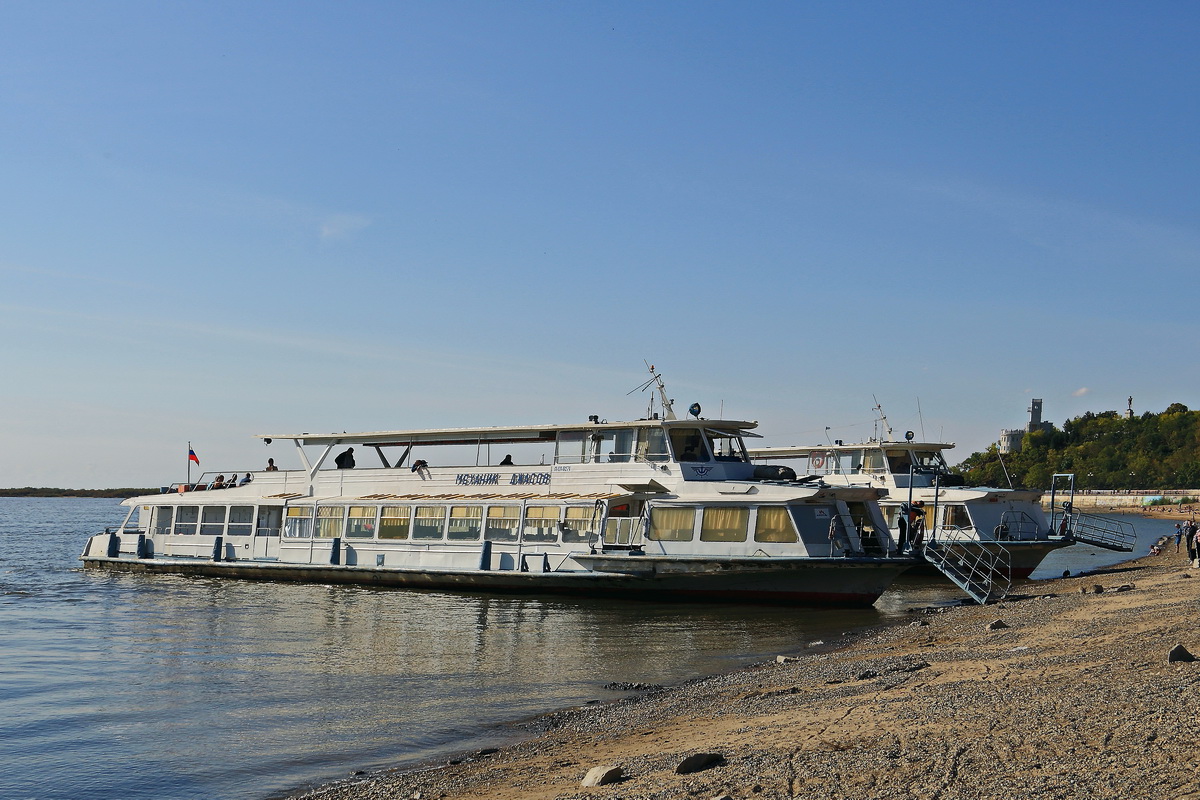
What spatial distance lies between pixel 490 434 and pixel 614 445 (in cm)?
437

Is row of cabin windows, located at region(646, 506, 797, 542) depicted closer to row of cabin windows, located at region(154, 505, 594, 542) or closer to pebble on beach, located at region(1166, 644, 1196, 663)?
row of cabin windows, located at region(154, 505, 594, 542)

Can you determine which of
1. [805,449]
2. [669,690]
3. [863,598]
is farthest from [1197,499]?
[669,690]

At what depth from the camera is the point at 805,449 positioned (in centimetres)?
4094

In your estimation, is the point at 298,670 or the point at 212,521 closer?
the point at 298,670

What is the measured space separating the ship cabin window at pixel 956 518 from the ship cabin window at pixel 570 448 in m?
13.8

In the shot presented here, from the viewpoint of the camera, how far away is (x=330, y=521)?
32.8 m

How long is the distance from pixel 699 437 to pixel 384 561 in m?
10.6

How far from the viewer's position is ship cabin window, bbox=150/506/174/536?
36.6 m

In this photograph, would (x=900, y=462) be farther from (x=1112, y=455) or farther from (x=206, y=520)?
(x=1112, y=455)

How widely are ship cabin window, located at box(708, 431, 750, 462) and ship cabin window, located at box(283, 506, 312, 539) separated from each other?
13860 millimetres

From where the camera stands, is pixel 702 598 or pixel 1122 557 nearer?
pixel 702 598

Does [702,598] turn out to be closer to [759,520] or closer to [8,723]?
[759,520]

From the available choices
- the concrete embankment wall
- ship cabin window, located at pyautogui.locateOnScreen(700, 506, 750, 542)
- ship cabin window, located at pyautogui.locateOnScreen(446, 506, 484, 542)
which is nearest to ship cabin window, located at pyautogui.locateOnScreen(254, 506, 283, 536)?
ship cabin window, located at pyautogui.locateOnScreen(446, 506, 484, 542)

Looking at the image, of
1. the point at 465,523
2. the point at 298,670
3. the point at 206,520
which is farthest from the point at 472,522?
the point at 298,670
